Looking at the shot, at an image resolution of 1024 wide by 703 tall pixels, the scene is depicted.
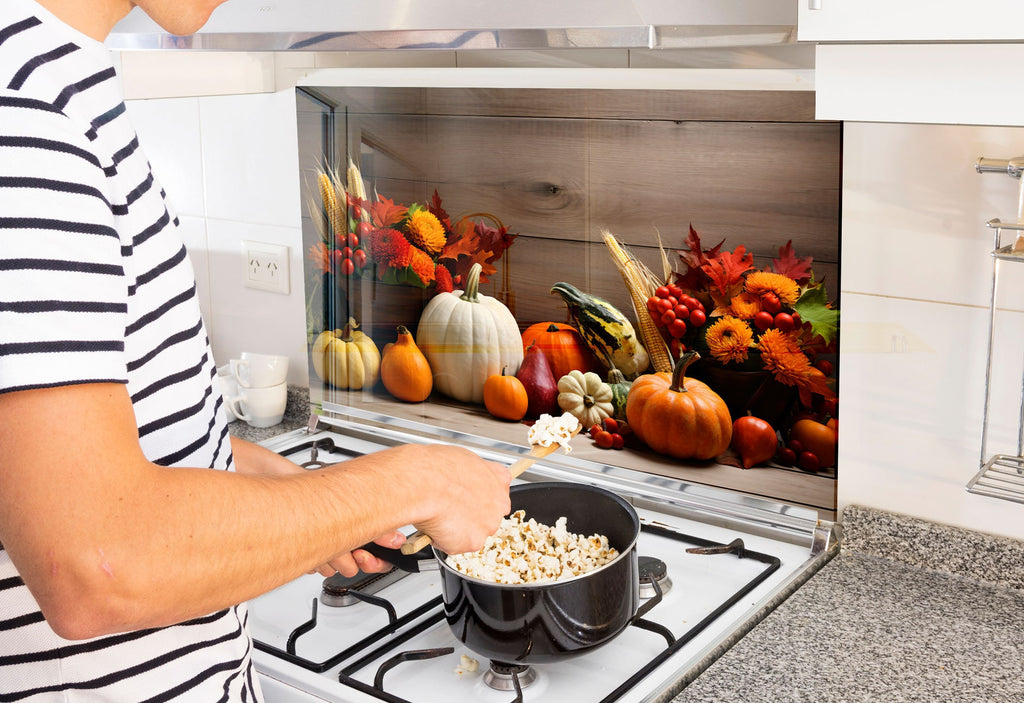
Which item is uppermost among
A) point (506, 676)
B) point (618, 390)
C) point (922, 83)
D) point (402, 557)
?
point (922, 83)

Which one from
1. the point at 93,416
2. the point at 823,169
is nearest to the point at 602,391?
the point at 823,169

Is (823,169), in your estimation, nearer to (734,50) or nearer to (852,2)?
(734,50)

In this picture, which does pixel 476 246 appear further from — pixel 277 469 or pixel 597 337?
pixel 277 469

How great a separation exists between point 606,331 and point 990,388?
458mm

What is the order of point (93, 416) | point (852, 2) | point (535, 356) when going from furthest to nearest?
point (535, 356) < point (852, 2) < point (93, 416)

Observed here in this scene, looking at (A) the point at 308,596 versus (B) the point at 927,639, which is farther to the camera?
(A) the point at 308,596

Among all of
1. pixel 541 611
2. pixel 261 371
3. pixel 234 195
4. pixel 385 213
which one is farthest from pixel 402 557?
pixel 234 195

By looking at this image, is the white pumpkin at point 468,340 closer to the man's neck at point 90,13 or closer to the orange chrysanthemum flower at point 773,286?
the orange chrysanthemum flower at point 773,286

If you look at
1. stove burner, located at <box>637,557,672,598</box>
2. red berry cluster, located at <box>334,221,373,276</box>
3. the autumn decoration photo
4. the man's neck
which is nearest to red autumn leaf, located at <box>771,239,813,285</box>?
the autumn decoration photo

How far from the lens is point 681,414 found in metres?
1.23

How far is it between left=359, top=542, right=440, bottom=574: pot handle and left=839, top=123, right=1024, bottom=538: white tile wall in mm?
507

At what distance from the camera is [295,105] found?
154cm

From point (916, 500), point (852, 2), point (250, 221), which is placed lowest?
point (916, 500)

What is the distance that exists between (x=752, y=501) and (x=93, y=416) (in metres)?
0.93
